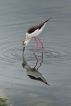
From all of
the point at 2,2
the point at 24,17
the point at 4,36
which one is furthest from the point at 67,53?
the point at 2,2

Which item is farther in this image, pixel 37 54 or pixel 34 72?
pixel 37 54

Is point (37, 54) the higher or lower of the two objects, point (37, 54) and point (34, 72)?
the higher

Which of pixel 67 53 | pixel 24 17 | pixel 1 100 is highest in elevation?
pixel 24 17

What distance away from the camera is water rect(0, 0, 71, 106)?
7.16 m

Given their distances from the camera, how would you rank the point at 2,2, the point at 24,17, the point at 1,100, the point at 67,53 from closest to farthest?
the point at 1,100
the point at 67,53
the point at 24,17
the point at 2,2

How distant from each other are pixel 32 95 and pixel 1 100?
28.8 inches

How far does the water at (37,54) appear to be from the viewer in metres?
7.16

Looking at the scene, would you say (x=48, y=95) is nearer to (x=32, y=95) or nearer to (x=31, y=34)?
(x=32, y=95)

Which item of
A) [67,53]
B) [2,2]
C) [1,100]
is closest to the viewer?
[1,100]

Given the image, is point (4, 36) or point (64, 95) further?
point (4, 36)

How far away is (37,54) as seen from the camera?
33.3ft

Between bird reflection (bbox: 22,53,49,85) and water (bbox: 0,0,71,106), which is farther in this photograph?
bird reflection (bbox: 22,53,49,85)

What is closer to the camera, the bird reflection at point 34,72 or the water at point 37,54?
the water at point 37,54

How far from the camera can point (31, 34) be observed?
10.4 m
